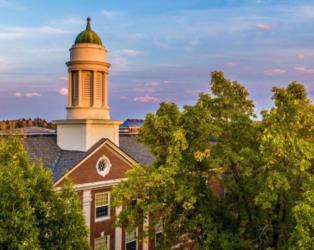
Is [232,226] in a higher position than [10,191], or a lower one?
lower

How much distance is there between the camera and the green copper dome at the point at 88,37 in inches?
995

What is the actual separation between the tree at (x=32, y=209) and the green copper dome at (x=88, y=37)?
13.5 m

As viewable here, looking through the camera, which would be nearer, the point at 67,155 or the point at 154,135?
the point at 154,135

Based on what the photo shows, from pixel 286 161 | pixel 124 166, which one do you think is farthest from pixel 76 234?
pixel 124 166

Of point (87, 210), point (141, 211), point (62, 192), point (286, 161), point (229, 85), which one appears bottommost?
point (87, 210)

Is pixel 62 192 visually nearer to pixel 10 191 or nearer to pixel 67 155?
pixel 10 191

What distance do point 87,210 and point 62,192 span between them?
10.4 meters

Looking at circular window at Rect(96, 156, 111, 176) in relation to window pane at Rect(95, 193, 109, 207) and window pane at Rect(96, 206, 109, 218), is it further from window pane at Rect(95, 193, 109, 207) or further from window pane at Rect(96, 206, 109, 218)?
window pane at Rect(96, 206, 109, 218)

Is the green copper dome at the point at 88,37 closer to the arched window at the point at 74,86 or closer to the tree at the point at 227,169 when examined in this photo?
the arched window at the point at 74,86

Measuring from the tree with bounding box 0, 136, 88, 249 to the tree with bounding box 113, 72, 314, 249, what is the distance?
180cm

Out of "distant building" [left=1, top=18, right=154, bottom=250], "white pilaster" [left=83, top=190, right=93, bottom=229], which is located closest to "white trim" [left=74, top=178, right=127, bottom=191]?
"distant building" [left=1, top=18, right=154, bottom=250]

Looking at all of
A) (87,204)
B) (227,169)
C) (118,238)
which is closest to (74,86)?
(87,204)

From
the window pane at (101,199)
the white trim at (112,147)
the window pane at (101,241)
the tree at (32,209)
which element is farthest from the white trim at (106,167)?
the tree at (32,209)

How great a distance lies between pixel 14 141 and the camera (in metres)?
13.0
